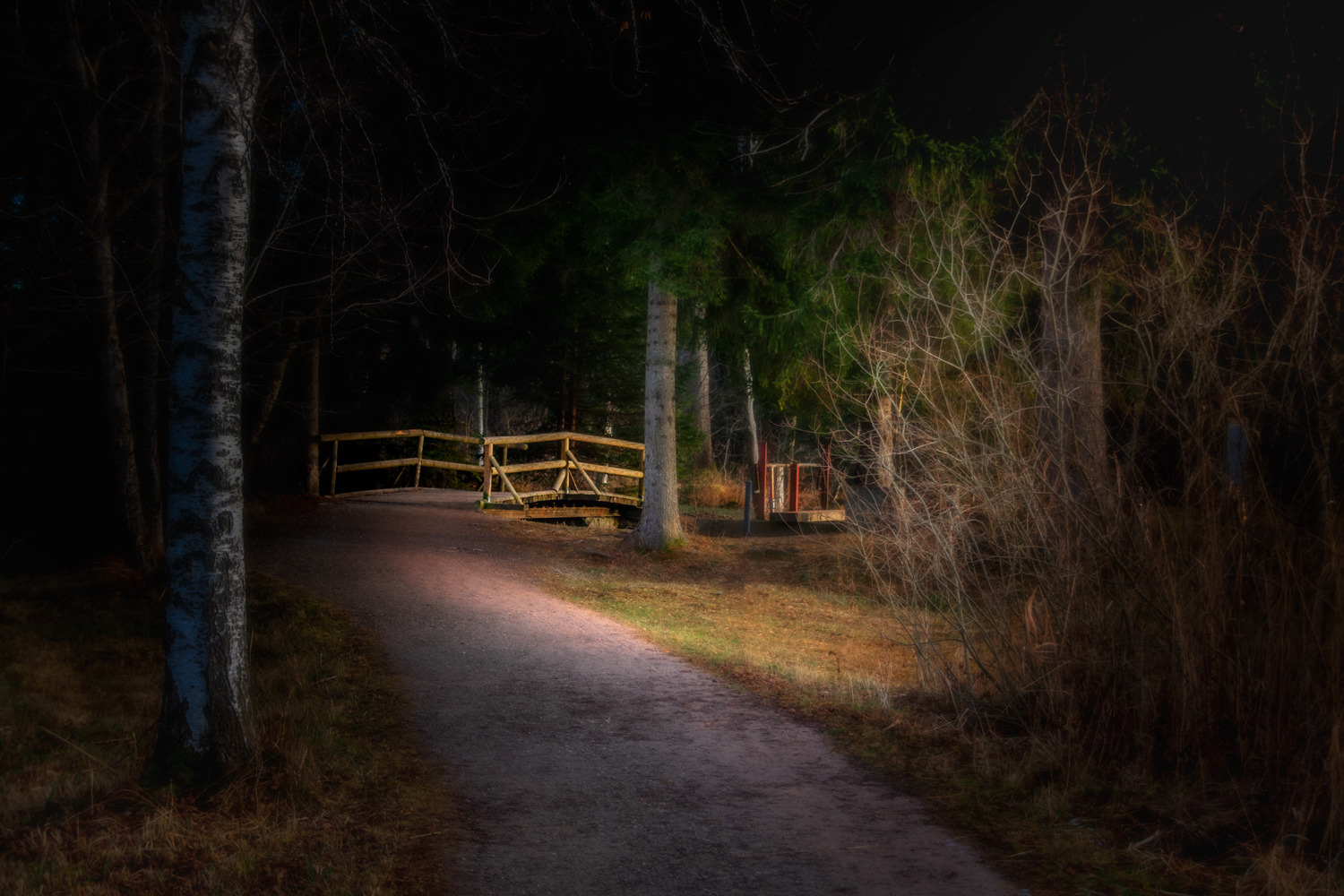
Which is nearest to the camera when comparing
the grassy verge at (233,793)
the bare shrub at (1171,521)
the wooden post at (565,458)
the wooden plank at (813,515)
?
the grassy verge at (233,793)

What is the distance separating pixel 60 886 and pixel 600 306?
19029mm

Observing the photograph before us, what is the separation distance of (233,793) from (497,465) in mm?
14659

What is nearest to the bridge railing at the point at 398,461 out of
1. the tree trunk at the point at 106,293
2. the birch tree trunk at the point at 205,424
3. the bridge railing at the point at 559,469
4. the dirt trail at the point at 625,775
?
the bridge railing at the point at 559,469

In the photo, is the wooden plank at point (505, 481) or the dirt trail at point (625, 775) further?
the wooden plank at point (505, 481)

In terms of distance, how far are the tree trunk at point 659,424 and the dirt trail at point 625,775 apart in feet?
15.7

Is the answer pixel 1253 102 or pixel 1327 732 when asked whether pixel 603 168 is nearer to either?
pixel 1253 102

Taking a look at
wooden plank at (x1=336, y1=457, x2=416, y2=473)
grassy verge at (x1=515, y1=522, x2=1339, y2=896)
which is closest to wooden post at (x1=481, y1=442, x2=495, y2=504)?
wooden plank at (x1=336, y1=457, x2=416, y2=473)

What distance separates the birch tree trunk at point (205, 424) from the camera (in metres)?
4.68

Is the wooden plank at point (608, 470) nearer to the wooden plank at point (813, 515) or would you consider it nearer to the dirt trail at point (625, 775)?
the wooden plank at point (813, 515)

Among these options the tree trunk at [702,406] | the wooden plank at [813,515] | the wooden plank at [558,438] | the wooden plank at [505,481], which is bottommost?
the wooden plank at [813,515]

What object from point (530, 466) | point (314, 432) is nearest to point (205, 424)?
point (314, 432)

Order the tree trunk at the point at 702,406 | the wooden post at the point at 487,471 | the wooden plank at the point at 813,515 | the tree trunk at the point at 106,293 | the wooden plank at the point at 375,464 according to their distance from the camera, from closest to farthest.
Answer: the tree trunk at the point at 106,293 < the wooden plank at the point at 813,515 < the wooden post at the point at 487,471 < the wooden plank at the point at 375,464 < the tree trunk at the point at 702,406

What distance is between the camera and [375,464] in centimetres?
1994

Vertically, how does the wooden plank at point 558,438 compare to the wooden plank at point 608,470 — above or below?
above
